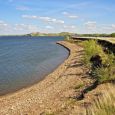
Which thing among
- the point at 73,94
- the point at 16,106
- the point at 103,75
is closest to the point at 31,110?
the point at 16,106

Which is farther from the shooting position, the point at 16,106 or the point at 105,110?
the point at 16,106

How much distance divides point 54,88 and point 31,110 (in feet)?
18.6

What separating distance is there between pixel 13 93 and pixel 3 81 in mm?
5361

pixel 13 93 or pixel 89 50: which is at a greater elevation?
pixel 89 50

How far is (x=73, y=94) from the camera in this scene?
1563 cm

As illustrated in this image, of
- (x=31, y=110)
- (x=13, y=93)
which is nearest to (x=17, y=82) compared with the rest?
(x=13, y=93)

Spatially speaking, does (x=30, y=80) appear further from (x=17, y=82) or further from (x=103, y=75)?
(x=103, y=75)

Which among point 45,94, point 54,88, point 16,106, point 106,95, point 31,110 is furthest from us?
point 54,88

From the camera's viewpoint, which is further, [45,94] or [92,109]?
[45,94]

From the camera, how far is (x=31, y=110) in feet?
44.7

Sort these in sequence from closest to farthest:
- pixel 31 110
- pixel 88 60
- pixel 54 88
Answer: pixel 31 110 → pixel 54 88 → pixel 88 60

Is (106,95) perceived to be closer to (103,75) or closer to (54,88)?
(103,75)

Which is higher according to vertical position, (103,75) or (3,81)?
(103,75)

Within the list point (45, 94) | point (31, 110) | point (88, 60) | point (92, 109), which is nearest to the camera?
point (92, 109)
